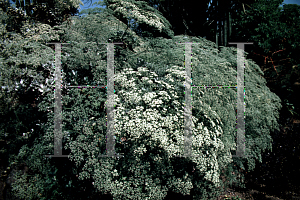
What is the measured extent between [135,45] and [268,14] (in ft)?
18.5

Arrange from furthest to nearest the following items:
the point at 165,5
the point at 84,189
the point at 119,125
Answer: the point at 165,5
the point at 84,189
the point at 119,125

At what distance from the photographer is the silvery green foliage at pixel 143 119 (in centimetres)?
270

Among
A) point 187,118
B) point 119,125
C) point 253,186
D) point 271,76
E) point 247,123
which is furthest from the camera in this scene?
point 271,76

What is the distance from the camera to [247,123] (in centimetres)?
421

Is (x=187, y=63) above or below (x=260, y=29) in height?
below

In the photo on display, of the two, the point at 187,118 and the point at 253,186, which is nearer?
the point at 187,118

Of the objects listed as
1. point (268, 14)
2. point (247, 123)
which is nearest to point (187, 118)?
point (247, 123)

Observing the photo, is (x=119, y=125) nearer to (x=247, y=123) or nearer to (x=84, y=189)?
(x=84, y=189)

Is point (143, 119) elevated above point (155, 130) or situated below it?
above

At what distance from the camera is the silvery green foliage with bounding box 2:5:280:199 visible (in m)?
2.70

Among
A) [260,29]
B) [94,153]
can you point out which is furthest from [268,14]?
[94,153]

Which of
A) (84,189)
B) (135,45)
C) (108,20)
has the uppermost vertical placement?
(108,20)

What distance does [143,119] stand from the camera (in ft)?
8.80

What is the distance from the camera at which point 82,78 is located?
3562 mm
